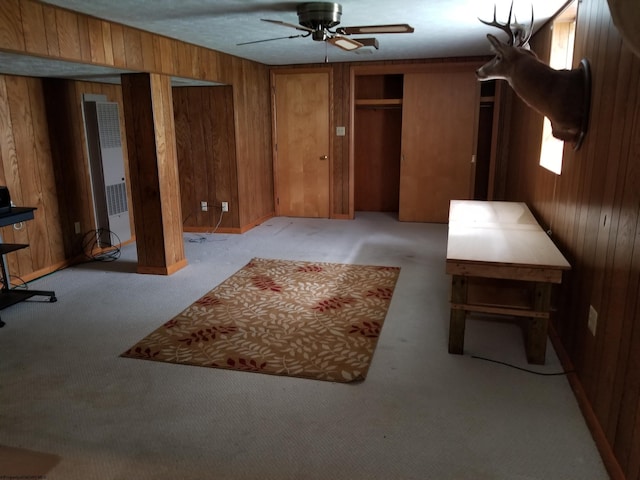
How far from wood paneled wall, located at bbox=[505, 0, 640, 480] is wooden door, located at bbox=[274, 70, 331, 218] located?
3992 mm

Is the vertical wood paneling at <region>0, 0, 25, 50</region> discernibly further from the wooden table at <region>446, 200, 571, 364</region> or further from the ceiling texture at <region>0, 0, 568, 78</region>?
the wooden table at <region>446, 200, 571, 364</region>

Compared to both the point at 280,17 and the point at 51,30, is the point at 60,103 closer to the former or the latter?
the point at 51,30

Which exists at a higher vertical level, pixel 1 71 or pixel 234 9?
pixel 234 9

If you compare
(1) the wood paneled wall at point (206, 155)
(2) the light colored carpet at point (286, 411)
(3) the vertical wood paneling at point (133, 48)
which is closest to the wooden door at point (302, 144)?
(1) the wood paneled wall at point (206, 155)

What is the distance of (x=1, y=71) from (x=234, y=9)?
6.75ft

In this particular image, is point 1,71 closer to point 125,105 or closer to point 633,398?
point 125,105

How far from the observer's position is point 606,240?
7.03 feet

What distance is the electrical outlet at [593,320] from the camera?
87.3 inches

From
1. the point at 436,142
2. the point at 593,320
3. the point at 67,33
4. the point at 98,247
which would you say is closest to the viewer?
the point at 593,320

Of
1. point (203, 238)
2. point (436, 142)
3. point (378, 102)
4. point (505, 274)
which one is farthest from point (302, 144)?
point (505, 274)

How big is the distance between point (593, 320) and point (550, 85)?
139 centimetres

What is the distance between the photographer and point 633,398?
1.71 metres

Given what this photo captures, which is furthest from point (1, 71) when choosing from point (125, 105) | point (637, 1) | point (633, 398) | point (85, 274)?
point (633, 398)

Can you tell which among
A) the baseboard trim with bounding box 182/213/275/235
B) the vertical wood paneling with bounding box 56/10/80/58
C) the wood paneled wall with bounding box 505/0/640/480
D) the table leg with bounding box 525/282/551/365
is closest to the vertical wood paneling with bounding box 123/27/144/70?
the vertical wood paneling with bounding box 56/10/80/58
